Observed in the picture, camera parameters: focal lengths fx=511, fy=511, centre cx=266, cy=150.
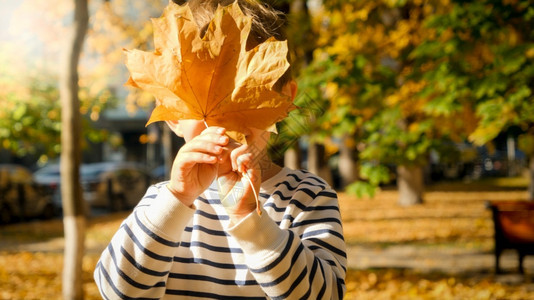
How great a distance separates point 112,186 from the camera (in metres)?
17.8

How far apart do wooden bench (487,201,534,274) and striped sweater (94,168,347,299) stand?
20.4 feet

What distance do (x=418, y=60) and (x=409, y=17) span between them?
6.30 metres

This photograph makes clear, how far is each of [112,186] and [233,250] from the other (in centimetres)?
1714

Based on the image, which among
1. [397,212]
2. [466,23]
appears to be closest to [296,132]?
[466,23]

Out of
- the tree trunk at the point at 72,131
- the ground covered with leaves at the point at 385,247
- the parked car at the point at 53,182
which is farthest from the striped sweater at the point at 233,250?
the parked car at the point at 53,182

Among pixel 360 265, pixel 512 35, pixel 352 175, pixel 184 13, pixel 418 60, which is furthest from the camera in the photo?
pixel 352 175

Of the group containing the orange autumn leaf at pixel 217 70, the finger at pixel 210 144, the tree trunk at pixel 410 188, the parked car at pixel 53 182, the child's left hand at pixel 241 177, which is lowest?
the tree trunk at pixel 410 188

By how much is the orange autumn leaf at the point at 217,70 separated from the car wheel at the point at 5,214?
49.5 ft

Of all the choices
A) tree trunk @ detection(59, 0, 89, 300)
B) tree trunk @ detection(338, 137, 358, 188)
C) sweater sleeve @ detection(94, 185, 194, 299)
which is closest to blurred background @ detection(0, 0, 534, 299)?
tree trunk @ detection(59, 0, 89, 300)

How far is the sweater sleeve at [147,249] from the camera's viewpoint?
1.29 metres

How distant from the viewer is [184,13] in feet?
3.89

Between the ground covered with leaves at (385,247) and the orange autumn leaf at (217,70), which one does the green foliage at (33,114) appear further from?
the orange autumn leaf at (217,70)

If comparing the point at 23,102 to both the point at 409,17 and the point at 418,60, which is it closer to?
the point at 409,17

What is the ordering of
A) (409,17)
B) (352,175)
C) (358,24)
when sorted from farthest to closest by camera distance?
(352,175) → (409,17) → (358,24)
